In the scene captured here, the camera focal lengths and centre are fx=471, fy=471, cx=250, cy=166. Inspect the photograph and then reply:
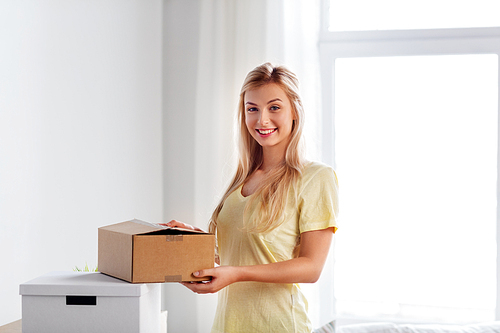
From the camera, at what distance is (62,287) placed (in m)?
0.90

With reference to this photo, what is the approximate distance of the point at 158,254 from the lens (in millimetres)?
915

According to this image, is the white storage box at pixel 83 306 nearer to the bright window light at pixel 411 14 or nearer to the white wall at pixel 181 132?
the white wall at pixel 181 132

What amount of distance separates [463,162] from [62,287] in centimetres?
197

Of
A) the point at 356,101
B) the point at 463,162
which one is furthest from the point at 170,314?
the point at 463,162

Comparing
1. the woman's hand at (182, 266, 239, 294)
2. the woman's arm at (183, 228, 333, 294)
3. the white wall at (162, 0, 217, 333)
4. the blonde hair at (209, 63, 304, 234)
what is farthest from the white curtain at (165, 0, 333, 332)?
the woman's hand at (182, 266, 239, 294)

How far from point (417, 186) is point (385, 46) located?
70 centimetres

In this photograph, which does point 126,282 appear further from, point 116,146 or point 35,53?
point 116,146

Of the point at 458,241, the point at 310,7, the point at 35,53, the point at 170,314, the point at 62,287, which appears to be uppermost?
the point at 310,7

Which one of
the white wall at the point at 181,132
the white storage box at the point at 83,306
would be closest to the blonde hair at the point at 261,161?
the white storage box at the point at 83,306

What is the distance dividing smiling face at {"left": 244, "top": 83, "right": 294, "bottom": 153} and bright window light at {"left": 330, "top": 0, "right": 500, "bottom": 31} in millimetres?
1332

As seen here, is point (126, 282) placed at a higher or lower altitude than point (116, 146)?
lower

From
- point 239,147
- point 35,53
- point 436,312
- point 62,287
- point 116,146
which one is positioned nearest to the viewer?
point 62,287

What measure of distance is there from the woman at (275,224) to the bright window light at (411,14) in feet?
4.21

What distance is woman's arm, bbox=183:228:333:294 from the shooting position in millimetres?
983
